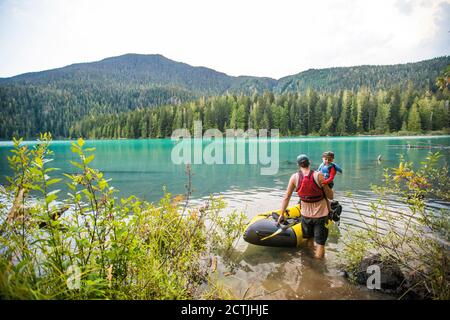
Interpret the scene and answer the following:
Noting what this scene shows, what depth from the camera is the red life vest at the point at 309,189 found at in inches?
233

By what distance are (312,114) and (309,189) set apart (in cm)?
10007

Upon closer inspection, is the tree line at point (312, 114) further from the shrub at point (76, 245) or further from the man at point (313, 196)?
the shrub at point (76, 245)

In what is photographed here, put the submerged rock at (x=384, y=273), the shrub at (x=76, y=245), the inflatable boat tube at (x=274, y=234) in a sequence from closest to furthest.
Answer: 1. the shrub at (x=76, y=245)
2. the submerged rock at (x=384, y=273)
3. the inflatable boat tube at (x=274, y=234)

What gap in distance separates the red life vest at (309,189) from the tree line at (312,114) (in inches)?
3633

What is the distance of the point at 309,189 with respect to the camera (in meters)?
5.96

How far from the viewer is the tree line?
86188 millimetres

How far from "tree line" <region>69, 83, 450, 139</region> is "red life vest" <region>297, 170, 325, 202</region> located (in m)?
92.3

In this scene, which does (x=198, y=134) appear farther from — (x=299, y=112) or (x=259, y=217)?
(x=259, y=217)

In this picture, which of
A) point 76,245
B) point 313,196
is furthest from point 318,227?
point 76,245

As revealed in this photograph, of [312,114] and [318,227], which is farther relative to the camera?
[312,114]

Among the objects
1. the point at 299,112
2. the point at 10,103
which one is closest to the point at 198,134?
the point at 299,112

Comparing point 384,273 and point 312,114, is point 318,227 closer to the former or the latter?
point 384,273

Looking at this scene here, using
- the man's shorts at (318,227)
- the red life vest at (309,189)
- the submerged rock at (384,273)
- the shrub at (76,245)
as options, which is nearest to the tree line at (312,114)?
the man's shorts at (318,227)

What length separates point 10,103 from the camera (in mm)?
183000
